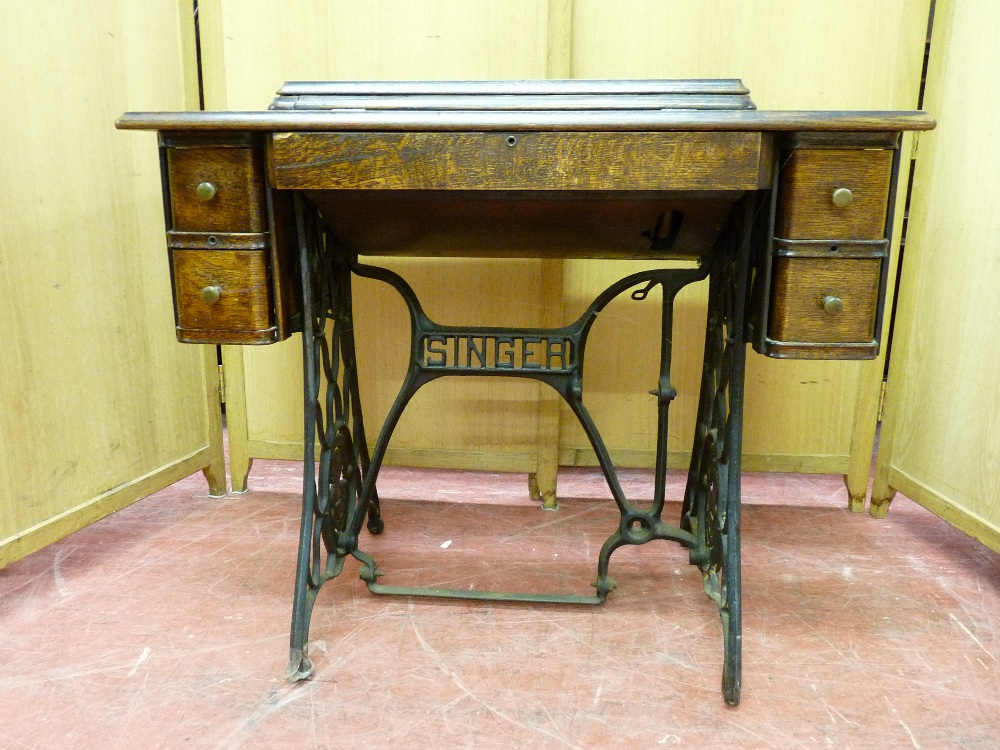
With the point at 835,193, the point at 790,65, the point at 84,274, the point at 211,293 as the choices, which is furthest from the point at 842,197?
the point at 84,274

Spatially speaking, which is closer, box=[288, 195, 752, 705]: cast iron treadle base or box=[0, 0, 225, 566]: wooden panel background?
box=[288, 195, 752, 705]: cast iron treadle base

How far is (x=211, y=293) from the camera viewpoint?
118cm

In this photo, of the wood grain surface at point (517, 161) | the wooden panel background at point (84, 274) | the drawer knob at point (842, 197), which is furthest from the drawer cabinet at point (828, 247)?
the wooden panel background at point (84, 274)

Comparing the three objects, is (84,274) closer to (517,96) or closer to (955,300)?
(517,96)

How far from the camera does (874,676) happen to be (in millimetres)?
1242

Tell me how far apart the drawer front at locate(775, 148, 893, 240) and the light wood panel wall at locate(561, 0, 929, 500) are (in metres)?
0.86

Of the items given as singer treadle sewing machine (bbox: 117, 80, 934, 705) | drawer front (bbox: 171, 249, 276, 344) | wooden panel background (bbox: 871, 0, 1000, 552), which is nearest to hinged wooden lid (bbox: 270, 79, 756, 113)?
singer treadle sewing machine (bbox: 117, 80, 934, 705)

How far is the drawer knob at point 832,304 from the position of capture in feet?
3.67

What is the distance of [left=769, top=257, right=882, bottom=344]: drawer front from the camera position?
1.12m

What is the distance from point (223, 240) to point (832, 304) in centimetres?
103

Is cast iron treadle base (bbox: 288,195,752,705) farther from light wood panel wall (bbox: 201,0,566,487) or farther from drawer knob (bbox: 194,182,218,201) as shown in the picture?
light wood panel wall (bbox: 201,0,566,487)

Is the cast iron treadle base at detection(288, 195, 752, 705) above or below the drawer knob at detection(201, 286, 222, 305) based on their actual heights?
below

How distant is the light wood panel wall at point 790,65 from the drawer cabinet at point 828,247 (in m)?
0.85

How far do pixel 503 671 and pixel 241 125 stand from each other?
3.43 ft
